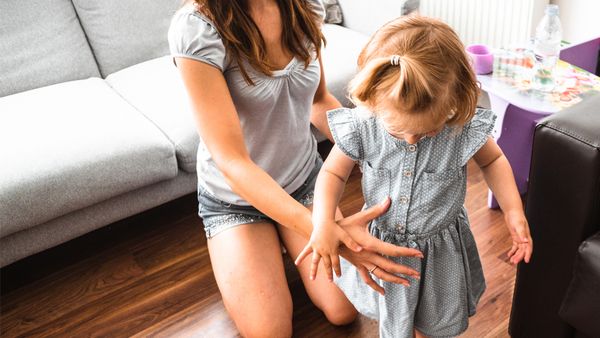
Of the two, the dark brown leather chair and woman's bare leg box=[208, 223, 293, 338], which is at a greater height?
the dark brown leather chair

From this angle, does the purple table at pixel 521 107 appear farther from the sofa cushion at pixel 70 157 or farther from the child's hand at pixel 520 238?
the sofa cushion at pixel 70 157

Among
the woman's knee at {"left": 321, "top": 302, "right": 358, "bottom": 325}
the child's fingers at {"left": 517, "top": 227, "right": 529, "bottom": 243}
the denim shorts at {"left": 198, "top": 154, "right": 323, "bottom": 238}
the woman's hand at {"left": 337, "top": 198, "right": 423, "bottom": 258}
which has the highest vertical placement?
the woman's hand at {"left": 337, "top": 198, "right": 423, "bottom": 258}

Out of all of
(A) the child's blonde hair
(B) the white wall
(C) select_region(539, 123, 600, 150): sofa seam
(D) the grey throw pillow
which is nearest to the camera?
(A) the child's blonde hair

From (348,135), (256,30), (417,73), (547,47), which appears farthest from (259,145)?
(547,47)

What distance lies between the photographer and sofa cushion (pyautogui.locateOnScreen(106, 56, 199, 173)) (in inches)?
67.9

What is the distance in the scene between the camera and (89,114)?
5.83 feet

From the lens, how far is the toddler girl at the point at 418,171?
89 centimetres

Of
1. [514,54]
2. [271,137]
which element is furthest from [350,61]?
[271,137]

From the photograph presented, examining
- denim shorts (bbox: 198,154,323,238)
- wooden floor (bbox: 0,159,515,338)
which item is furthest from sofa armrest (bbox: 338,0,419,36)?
denim shorts (bbox: 198,154,323,238)

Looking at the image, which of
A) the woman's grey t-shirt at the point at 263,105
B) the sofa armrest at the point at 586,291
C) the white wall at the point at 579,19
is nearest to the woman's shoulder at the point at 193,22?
the woman's grey t-shirt at the point at 263,105

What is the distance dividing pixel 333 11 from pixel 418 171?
1497 mm

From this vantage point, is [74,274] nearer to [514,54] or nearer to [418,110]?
[418,110]

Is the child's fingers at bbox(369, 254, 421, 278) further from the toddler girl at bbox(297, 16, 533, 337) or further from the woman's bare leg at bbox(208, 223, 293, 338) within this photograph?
the woman's bare leg at bbox(208, 223, 293, 338)

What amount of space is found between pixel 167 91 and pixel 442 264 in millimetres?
1161
